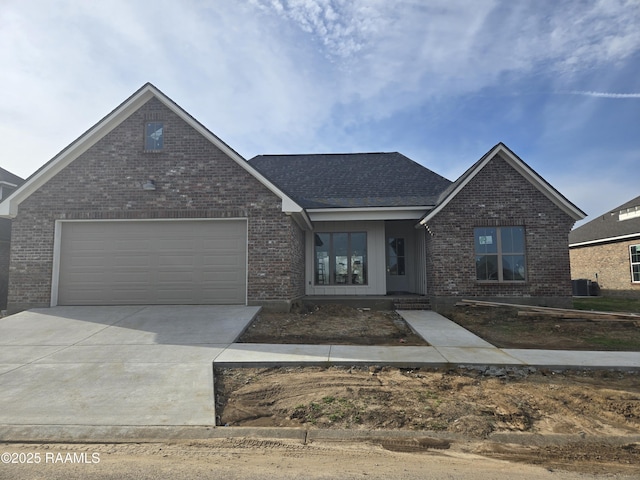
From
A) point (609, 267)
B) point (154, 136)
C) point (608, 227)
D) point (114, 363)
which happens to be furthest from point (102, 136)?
point (608, 227)

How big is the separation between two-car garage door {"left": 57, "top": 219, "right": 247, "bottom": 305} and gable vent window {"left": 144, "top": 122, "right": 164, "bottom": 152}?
2.33 meters

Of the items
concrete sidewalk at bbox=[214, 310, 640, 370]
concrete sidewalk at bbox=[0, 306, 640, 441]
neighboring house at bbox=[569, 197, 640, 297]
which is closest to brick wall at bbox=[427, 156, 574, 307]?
concrete sidewalk at bbox=[0, 306, 640, 441]

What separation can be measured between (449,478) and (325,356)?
11.9 feet

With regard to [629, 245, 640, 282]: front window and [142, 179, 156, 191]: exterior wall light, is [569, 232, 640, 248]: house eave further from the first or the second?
[142, 179, 156, 191]: exterior wall light

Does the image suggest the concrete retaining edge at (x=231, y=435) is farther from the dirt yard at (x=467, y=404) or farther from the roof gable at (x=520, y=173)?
the roof gable at (x=520, y=173)

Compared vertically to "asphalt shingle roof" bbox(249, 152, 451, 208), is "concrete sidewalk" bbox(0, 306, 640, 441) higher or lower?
lower

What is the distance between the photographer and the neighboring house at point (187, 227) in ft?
36.9

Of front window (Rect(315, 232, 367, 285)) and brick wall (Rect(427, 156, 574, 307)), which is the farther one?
front window (Rect(315, 232, 367, 285))

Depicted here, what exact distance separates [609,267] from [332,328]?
1947cm

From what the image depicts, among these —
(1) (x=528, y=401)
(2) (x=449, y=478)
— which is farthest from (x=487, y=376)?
(2) (x=449, y=478)

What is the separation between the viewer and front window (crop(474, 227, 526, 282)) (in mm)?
12398

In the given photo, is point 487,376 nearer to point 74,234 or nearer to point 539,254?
point 539,254

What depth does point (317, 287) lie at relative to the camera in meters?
14.5

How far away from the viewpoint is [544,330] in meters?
9.67
